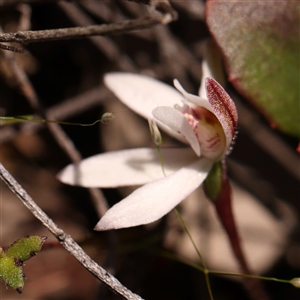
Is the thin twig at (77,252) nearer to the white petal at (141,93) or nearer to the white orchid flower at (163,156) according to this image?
the white orchid flower at (163,156)

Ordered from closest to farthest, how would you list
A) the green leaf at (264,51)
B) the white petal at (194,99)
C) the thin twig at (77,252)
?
the thin twig at (77,252), the white petal at (194,99), the green leaf at (264,51)

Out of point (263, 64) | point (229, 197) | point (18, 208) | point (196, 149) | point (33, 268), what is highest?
point (263, 64)

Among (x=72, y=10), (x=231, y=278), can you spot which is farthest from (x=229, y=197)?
(x=72, y=10)

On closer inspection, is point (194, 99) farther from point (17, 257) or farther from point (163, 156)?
point (17, 257)

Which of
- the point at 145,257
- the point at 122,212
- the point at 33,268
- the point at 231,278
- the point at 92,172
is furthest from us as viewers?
the point at 33,268

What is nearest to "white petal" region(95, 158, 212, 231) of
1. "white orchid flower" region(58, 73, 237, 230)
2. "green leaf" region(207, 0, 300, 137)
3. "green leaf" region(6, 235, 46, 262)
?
"white orchid flower" region(58, 73, 237, 230)

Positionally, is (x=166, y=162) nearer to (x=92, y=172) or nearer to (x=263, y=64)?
(x=92, y=172)

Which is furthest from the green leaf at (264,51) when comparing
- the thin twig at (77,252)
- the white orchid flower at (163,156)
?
the thin twig at (77,252)

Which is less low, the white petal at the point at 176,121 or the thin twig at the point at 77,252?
the white petal at the point at 176,121
